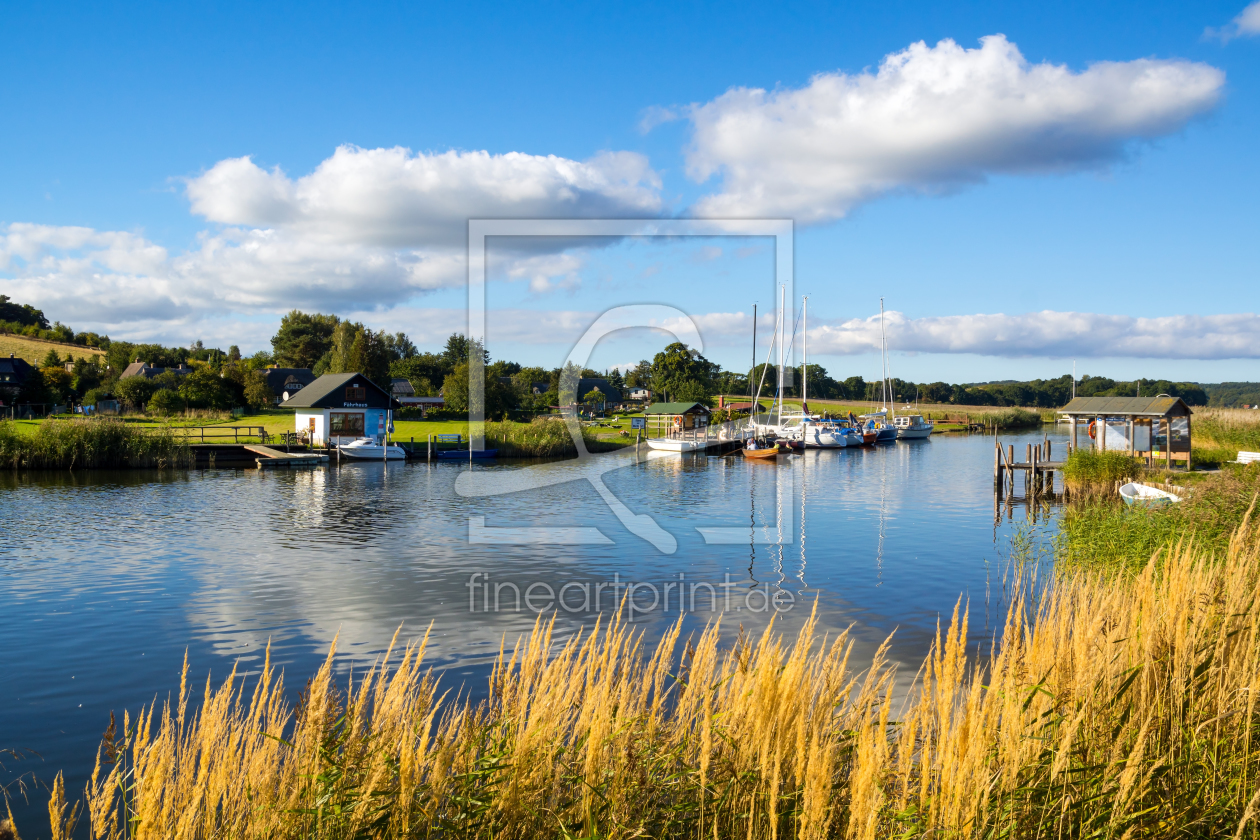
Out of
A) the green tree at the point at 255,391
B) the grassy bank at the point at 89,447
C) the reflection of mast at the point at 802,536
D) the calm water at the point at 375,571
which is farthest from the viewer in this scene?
the green tree at the point at 255,391

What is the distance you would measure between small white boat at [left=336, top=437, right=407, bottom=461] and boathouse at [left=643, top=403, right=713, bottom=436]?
830 inches

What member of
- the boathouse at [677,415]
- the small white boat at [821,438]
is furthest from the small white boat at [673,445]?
the small white boat at [821,438]

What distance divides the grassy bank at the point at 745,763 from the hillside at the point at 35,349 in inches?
5429

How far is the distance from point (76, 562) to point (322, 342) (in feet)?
412

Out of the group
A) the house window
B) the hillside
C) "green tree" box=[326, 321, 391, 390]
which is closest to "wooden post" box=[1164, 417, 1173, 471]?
the house window

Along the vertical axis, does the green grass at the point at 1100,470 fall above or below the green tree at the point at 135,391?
below

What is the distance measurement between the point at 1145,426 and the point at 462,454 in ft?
136

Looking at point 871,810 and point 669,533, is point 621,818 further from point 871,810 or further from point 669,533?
point 669,533

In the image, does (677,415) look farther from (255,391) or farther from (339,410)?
(255,391)

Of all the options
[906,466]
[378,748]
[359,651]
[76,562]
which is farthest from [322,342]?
[378,748]

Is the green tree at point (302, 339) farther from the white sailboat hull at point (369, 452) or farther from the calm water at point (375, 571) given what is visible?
the calm water at point (375, 571)

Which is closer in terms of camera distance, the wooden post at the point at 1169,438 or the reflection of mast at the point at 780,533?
the reflection of mast at the point at 780,533

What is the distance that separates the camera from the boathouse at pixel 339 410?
59438mm

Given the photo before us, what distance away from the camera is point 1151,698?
586 centimetres
